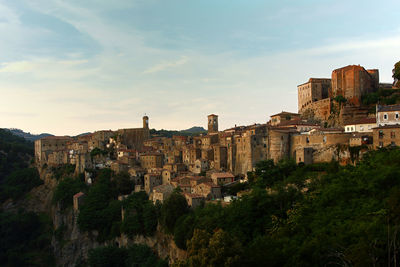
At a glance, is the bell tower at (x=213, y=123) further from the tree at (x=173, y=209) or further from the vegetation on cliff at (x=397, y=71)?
the tree at (x=173, y=209)

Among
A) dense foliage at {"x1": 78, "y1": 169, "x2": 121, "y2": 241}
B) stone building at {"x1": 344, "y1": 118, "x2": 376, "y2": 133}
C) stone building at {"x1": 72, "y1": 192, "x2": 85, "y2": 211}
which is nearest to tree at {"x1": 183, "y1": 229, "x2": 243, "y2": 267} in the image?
stone building at {"x1": 344, "y1": 118, "x2": 376, "y2": 133}

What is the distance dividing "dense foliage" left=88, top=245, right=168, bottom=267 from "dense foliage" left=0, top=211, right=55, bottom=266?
15.0 m

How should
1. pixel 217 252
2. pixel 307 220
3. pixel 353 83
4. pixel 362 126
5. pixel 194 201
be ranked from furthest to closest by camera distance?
pixel 353 83
pixel 194 201
pixel 362 126
pixel 307 220
pixel 217 252

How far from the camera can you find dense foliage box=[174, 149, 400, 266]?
64.2 ft

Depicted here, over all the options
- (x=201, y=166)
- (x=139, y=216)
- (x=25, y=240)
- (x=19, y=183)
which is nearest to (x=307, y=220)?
(x=139, y=216)

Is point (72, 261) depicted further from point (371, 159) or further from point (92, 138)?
point (371, 159)

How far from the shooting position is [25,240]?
190 ft

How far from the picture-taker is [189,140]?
62.6m

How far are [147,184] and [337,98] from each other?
23.4 meters

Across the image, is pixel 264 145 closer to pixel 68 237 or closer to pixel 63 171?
pixel 68 237

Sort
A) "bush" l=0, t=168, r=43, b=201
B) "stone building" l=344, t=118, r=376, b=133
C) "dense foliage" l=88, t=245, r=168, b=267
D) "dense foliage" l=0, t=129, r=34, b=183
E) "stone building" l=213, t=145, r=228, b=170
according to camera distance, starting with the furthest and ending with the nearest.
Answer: "dense foliage" l=0, t=129, r=34, b=183, "bush" l=0, t=168, r=43, b=201, "stone building" l=213, t=145, r=228, b=170, "dense foliage" l=88, t=245, r=168, b=267, "stone building" l=344, t=118, r=376, b=133

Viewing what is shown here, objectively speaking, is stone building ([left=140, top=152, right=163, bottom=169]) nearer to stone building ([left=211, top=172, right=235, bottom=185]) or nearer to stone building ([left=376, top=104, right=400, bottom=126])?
stone building ([left=211, top=172, right=235, bottom=185])

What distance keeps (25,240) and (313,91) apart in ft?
148

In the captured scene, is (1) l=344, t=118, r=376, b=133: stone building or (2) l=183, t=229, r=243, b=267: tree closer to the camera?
(2) l=183, t=229, r=243, b=267: tree
